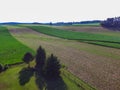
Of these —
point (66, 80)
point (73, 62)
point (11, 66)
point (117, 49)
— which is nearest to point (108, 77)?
point (66, 80)

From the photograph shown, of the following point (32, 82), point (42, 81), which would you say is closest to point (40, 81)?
point (42, 81)

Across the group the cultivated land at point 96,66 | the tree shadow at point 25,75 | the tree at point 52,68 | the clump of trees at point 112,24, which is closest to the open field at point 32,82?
the tree shadow at point 25,75

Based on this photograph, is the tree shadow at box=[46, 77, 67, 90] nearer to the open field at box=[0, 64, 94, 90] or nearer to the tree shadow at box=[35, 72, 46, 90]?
the open field at box=[0, 64, 94, 90]

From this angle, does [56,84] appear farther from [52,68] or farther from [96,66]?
[96,66]

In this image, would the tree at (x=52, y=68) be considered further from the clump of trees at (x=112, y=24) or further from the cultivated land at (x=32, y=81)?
the clump of trees at (x=112, y=24)

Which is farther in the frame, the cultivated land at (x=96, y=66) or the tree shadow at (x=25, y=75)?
the tree shadow at (x=25, y=75)

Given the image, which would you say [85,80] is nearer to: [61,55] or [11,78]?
[11,78]
